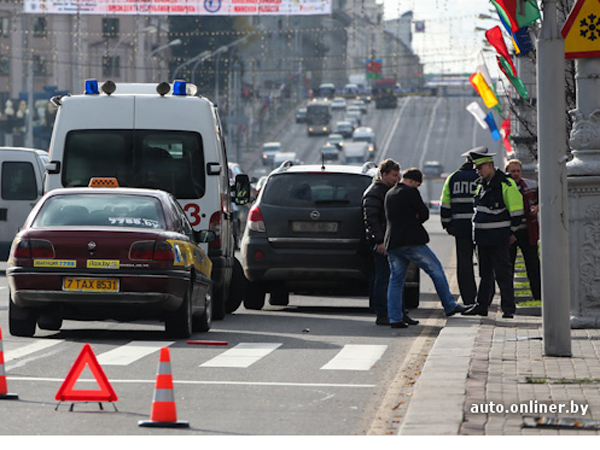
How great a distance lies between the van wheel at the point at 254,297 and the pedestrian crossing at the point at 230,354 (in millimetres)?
4437

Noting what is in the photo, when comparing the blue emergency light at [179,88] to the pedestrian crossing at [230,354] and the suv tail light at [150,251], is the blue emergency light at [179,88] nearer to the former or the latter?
the suv tail light at [150,251]

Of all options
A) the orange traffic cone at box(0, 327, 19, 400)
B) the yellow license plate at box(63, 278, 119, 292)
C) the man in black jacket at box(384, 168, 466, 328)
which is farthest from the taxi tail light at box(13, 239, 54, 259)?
the orange traffic cone at box(0, 327, 19, 400)

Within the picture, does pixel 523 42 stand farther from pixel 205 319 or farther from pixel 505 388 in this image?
pixel 505 388

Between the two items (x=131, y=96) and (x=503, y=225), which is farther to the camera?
(x=131, y=96)

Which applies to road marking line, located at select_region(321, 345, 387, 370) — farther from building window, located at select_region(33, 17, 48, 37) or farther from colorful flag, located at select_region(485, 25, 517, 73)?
building window, located at select_region(33, 17, 48, 37)

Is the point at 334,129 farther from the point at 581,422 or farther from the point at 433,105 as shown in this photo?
the point at 581,422

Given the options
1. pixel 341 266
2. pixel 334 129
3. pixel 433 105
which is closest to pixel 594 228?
pixel 341 266

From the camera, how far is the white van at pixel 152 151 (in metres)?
16.5

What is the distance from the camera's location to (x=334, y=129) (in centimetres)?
12812

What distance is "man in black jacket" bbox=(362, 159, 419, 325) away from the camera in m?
15.7

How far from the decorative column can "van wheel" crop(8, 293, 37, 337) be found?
16.1 feet

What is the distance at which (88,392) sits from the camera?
8828mm

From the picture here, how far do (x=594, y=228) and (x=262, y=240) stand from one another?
473cm

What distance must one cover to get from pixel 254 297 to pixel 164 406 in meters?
10.1
